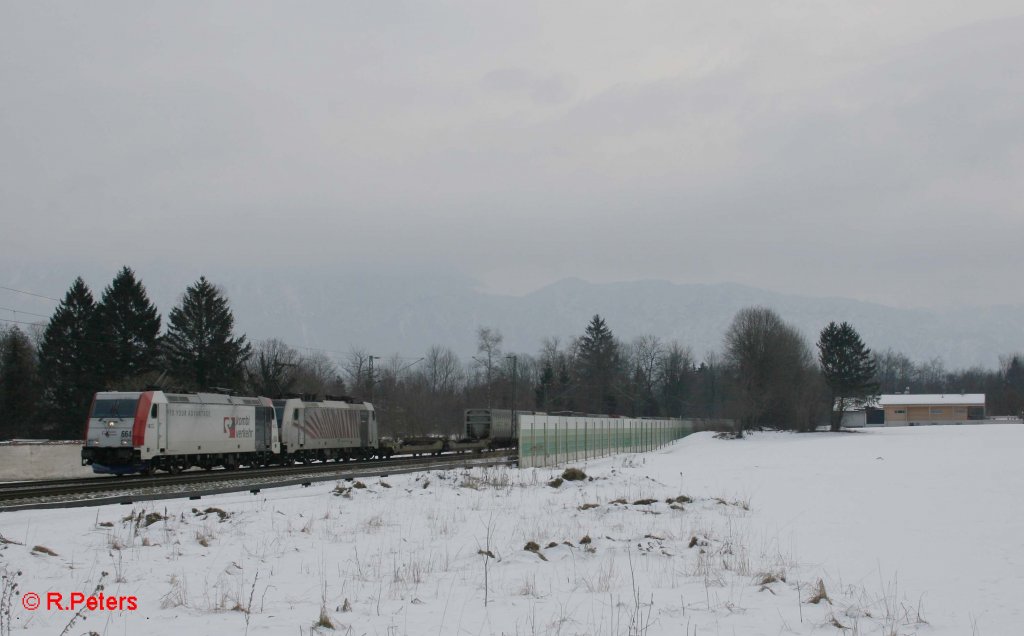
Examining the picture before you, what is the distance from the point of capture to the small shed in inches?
5906

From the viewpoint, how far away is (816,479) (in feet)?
99.5

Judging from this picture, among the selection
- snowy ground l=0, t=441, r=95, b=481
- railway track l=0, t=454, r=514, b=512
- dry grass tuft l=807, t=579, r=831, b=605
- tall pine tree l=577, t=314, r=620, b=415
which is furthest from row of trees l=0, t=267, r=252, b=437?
tall pine tree l=577, t=314, r=620, b=415

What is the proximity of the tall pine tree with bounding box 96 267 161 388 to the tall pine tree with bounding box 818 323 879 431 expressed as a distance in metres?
83.5

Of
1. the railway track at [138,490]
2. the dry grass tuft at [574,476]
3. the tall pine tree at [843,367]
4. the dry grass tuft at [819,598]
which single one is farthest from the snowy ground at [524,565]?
the tall pine tree at [843,367]

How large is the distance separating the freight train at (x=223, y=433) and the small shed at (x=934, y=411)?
385ft

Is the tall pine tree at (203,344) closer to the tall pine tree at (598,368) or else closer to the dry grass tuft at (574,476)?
the dry grass tuft at (574,476)

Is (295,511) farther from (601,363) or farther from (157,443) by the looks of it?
(601,363)

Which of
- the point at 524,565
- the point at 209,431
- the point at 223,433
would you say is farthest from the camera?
the point at 223,433

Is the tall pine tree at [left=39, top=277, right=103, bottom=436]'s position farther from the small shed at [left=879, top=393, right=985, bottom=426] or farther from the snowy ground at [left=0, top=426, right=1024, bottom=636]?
the small shed at [left=879, top=393, right=985, bottom=426]

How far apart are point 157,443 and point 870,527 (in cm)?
2483

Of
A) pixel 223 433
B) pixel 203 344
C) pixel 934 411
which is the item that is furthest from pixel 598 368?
pixel 223 433

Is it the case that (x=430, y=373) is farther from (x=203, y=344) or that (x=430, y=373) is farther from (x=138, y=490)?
(x=138, y=490)

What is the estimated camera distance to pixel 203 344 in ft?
234

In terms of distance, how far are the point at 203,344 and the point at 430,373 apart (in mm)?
90205
